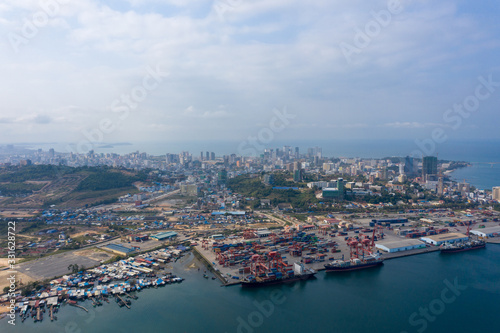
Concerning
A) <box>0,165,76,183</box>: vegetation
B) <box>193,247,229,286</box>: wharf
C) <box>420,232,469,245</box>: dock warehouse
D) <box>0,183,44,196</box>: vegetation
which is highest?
<box>0,165,76,183</box>: vegetation

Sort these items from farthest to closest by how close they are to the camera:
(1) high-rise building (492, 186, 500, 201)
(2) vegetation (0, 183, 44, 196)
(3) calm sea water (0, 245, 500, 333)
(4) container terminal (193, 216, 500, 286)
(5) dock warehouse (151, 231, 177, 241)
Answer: (2) vegetation (0, 183, 44, 196), (1) high-rise building (492, 186, 500, 201), (5) dock warehouse (151, 231, 177, 241), (4) container terminal (193, 216, 500, 286), (3) calm sea water (0, 245, 500, 333)

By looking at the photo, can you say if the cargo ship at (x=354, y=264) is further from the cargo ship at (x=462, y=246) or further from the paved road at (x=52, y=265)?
the paved road at (x=52, y=265)

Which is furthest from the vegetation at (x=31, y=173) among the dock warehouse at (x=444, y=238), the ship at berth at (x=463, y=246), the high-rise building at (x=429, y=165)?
the high-rise building at (x=429, y=165)

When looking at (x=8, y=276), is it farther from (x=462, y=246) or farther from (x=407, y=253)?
(x=462, y=246)

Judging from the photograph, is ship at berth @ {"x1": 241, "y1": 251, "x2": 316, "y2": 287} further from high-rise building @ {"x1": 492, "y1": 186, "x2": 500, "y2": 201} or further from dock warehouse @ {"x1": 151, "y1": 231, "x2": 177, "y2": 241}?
high-rise building @ {"x1": 492, "y1": 186, "x2": 500, "y2": 201}

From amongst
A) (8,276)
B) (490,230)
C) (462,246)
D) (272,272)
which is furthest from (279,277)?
(490,230)

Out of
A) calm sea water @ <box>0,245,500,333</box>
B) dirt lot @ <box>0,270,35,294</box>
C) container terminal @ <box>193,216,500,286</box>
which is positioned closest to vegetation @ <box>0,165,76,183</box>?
dirt lot @ <box>0,270,35,294</box>

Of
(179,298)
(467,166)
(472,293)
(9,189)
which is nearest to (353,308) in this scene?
(472,293)
